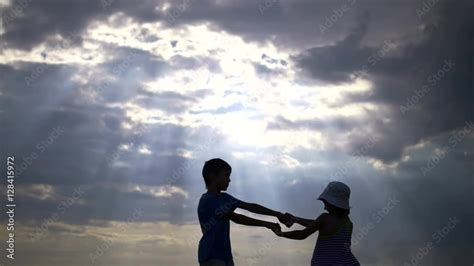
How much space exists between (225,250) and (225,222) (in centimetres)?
51

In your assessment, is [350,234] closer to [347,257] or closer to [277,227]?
[347,257]

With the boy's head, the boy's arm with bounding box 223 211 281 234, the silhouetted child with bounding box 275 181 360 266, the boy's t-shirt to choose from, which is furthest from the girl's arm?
the boy's head

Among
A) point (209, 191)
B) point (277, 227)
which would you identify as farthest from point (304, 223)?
point (209, 191)

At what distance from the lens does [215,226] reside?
10633mm

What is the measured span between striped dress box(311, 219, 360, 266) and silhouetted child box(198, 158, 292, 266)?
4.93ft

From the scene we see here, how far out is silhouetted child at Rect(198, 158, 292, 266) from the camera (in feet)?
34.2

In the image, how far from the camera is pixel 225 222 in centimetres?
1074

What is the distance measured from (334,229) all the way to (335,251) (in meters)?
0.38

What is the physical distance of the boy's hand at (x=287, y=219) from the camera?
12102mm

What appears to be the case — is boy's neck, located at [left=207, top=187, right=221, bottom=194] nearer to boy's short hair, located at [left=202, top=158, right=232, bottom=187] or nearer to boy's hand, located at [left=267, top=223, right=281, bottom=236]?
boy's short hair, located at [left=202, top=158, right=232, bottom=187]

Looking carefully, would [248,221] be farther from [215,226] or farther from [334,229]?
[334,229]

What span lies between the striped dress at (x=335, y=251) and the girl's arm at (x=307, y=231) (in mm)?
224

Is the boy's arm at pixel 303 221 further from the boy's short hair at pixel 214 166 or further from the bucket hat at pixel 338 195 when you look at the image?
the boy's short hair at pixel 214 166

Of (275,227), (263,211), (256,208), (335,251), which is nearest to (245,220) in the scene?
(256,208)
